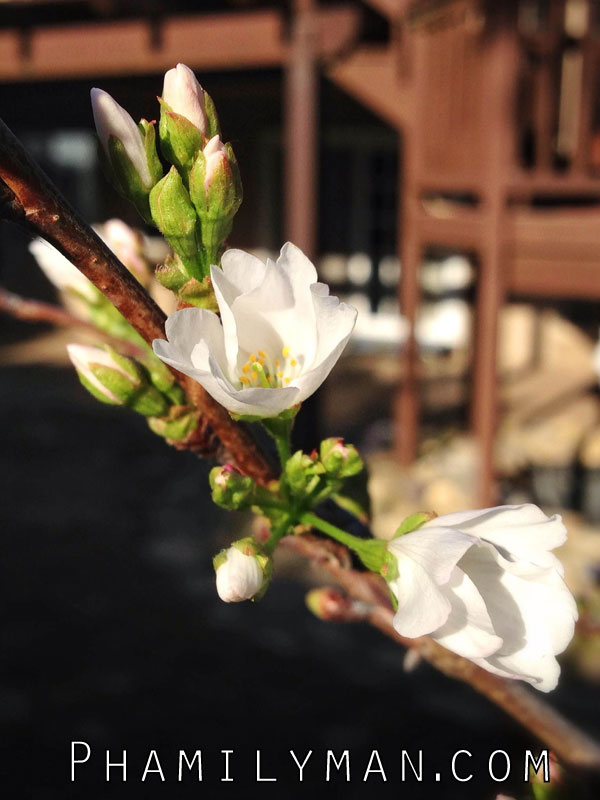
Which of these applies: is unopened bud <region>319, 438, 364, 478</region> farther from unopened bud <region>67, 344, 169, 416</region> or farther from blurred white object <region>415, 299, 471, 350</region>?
blurred white object <region>415, 299, 471, 350</region>

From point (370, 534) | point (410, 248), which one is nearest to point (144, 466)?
point (410, 248)

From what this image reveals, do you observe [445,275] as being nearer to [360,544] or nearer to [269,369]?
[269,369]

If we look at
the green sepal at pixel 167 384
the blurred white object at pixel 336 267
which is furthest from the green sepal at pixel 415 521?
→ the blurred white object at pixel 336 267

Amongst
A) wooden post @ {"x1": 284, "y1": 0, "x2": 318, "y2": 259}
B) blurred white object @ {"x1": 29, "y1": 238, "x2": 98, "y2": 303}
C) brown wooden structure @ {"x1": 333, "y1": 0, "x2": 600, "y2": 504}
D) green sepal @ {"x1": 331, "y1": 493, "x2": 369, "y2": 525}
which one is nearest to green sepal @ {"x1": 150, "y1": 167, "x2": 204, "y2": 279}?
green sepal @ {"x1": 331, "y1": 493, "x2": 369, "y2": 525}

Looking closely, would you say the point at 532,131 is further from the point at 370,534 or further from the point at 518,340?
the point at 370,534

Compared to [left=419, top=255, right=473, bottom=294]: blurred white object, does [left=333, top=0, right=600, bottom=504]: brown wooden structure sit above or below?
below

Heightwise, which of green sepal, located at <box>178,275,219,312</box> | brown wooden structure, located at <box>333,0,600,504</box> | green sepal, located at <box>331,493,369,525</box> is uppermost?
brown wooden structure, located at <box>333,0,600,504</box>

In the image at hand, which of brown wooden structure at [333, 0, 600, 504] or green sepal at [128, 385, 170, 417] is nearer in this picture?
green sepal at [128, 385, 170, 417]

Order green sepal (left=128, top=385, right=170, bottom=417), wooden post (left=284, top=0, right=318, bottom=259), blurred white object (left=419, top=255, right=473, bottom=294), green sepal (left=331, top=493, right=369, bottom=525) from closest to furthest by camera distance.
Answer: green sepal (left=128, top=385, right=170, bottom=417), green sepal (left=331, top=493, right=369, bottom=525), wooden post (left=284, top=0, right=318, bottom=259), blurred white object (left=419, top=255, right=473, bottom=294)
